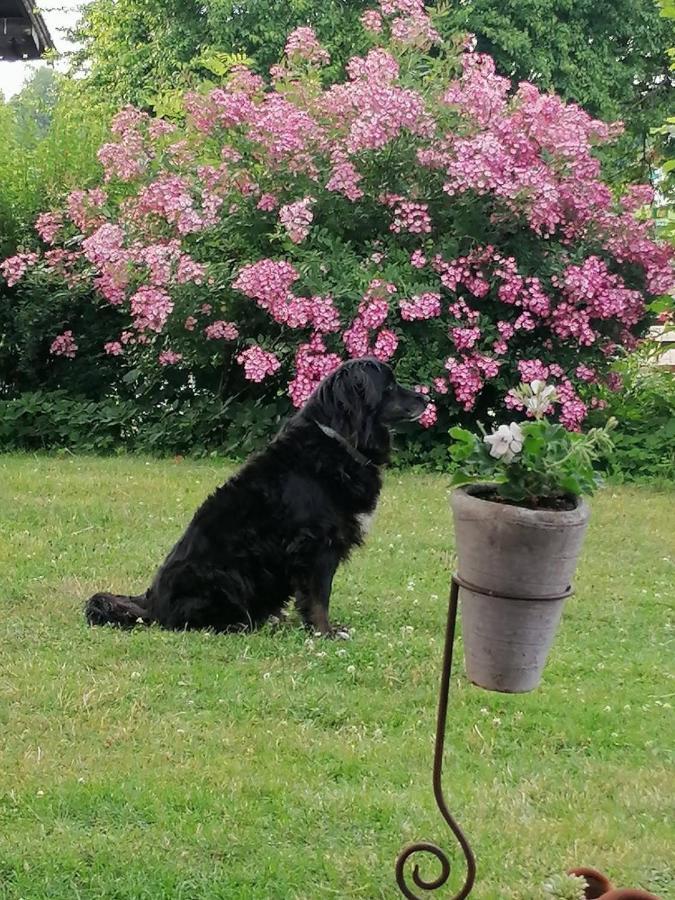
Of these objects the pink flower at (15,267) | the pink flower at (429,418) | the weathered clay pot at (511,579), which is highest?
the pink flower at (15,267)

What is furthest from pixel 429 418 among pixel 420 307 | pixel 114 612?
pixel 114 612

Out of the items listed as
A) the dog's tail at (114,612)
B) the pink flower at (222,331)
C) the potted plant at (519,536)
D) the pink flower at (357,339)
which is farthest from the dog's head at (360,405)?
the pink flower at (222,331)

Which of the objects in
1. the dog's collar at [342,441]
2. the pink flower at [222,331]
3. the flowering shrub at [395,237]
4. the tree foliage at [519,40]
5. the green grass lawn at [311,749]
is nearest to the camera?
the green grass lawn at [311,749]

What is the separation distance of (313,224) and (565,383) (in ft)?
8.82

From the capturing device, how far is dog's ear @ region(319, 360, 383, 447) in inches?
190

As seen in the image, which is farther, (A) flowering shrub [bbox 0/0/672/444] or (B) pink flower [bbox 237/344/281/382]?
(B) pink flower [bbox 237/344/281/382]

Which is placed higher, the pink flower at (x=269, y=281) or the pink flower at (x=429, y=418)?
the pink flower at (x=269, y=281)

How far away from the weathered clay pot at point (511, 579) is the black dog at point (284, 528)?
2.57 meters

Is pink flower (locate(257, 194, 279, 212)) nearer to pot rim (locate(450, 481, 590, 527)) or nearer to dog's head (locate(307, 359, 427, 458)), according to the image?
dog's head (locate(307, 359, 427, 458))

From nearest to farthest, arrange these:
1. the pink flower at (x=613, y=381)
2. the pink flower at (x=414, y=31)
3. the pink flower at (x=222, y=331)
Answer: the pink flower at (x=222, y=331)
the pink flower at (x=414, y=31)
the pink flower at (x=613, y=381)

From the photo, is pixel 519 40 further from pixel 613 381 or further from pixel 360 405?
pixel 360 405

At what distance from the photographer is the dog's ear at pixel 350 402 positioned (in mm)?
4820

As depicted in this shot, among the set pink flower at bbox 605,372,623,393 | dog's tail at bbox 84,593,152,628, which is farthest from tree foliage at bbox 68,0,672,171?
dog's tail at bbox 84,593,152,628

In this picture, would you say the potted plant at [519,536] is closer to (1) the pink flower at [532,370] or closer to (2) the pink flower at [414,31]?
(1) the pink flower at [532,370]
